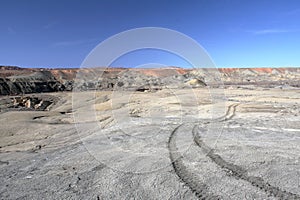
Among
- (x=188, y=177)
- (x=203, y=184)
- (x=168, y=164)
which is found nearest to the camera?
(x=203, y=184)

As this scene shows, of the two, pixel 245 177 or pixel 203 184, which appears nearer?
pixel 203 184

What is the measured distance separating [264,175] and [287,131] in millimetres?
4856

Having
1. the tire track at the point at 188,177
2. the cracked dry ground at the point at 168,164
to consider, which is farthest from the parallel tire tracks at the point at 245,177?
the tire track at the point at 188,177

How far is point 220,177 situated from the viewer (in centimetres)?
609

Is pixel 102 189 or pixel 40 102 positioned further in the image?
pixel 40 102

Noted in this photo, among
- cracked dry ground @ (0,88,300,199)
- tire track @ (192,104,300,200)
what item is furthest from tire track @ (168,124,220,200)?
tire track @ (192,104,300,200)

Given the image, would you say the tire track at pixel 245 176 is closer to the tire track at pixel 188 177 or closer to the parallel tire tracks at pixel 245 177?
the parallel tire tracks at pixel 245 177

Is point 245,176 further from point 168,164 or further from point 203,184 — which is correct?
point 168,164

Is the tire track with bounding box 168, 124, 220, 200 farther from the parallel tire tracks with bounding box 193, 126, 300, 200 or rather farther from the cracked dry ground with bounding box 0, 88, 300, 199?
the parallel tire tracks with bounding box 193, 126, 300, 200

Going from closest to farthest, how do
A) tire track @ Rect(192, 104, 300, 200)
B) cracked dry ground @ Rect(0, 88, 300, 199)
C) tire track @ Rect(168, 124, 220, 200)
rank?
tire track @ Rect(192, 104, 300, 200)
tire track @ Rect(168, 124, 220, 200)
cracked dry ground @ Rect(0, 88, 300, 199)

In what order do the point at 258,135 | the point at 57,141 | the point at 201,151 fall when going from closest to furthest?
the point at 201,151, the point at 258,135, the point at 57,141

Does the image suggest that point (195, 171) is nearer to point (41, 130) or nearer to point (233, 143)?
point (233, 143)

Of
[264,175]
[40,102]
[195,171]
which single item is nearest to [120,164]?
[195,171]

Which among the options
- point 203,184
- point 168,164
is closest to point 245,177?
point 203,184
